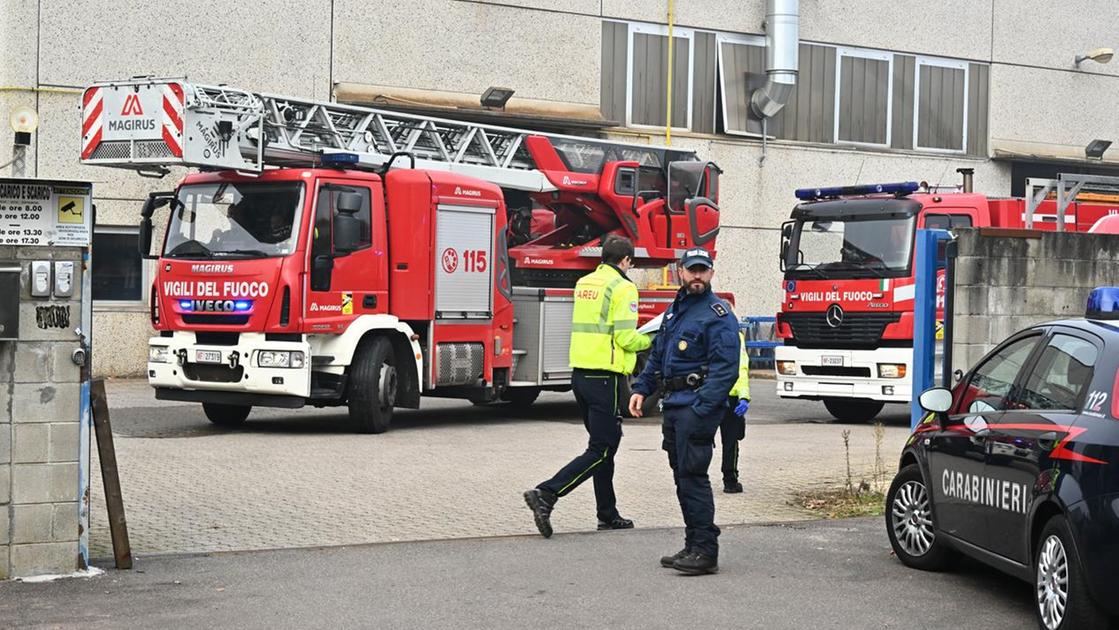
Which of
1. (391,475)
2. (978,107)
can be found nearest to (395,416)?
(391,475)

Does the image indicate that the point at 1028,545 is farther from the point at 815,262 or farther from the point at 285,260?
the point at 815,262

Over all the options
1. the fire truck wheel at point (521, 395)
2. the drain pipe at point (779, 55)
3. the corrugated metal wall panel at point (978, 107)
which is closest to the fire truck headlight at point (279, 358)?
the fire truck wheel at point (521, 395)

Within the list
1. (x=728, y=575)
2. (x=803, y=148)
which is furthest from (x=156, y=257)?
(x=803, y=148)

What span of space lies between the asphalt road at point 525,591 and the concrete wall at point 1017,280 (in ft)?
12.7

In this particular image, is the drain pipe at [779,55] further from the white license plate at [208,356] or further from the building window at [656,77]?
the white license plate at [208,356]

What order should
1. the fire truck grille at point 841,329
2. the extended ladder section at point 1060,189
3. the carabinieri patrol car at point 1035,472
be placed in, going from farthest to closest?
the fire truck grille at point 841,329
the extended ladder section at point 1060,189
the carabinieri patrol car at point 1035,472

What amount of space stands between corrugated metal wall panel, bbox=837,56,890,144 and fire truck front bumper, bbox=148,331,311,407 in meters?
16.5

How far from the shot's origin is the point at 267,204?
15.5 m

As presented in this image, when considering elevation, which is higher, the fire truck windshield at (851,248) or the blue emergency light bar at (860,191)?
the blue emergency light bar at (860,191)

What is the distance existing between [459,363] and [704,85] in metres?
12.2

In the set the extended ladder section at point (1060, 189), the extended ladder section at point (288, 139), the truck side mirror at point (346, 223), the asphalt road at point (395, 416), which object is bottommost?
the asphalt road at point (395, 416)

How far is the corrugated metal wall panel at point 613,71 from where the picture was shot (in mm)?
26359

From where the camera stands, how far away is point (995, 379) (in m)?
8.00

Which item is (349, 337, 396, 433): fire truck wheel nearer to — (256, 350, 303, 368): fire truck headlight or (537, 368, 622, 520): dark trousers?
(256, 350, 303, 368): fire truck headlight
